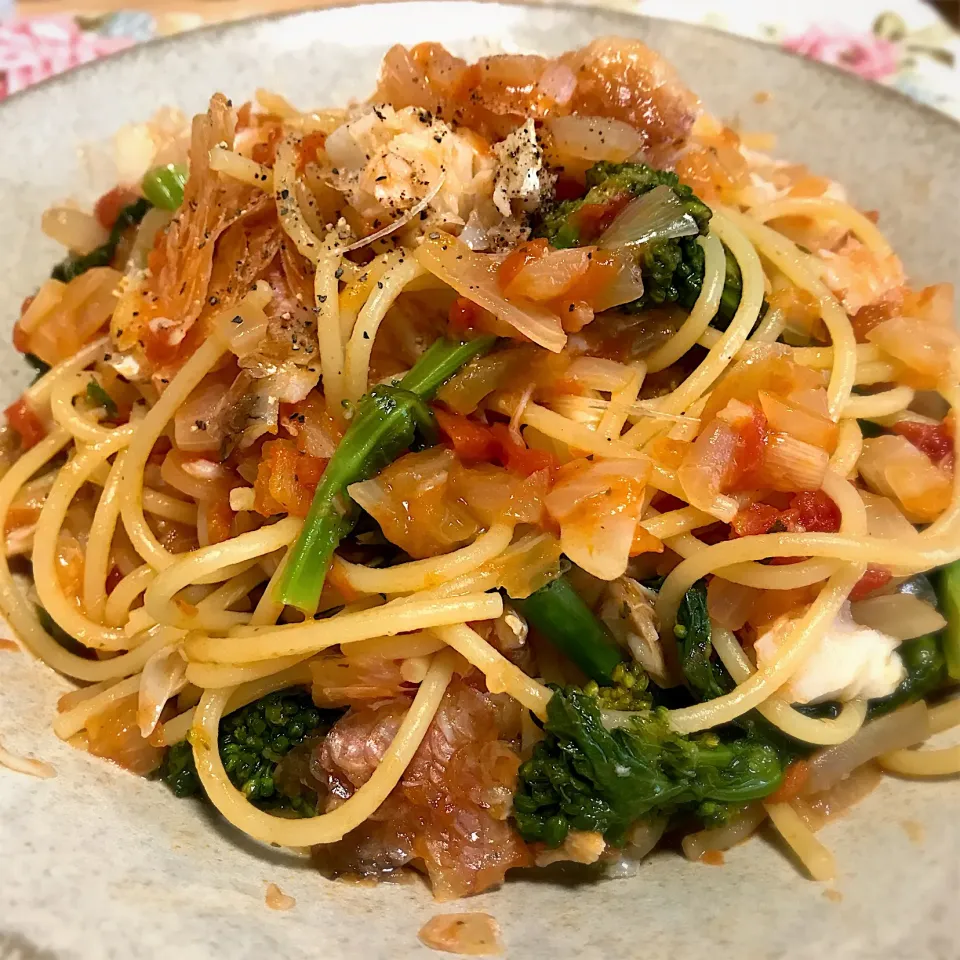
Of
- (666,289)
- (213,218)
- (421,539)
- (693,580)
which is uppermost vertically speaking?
(213,218)

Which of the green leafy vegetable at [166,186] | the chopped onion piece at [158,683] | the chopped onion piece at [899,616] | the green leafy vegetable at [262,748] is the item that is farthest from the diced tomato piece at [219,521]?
the chopped onion piece at [899,616]

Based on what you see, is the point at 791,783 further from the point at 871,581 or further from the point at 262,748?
the point at 262,748

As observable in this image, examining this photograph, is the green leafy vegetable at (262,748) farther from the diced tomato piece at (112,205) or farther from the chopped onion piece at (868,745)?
the diced tomato piece at (112,205)

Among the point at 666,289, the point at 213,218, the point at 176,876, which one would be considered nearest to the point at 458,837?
the point at 176,876

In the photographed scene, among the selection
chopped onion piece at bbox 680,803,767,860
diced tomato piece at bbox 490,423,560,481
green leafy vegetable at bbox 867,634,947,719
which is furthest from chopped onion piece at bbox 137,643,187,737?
green leafy vegetable at bbox 867,634,947,719

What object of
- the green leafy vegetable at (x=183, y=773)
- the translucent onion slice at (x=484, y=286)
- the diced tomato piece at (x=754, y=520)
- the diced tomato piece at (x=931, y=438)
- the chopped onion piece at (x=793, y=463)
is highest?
the translucent onion slice at (x=484, y=286)

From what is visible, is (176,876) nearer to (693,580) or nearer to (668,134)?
(693,580)

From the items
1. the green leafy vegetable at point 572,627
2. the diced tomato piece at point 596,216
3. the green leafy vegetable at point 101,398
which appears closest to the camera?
the green leafy vegetable at point 572,627
